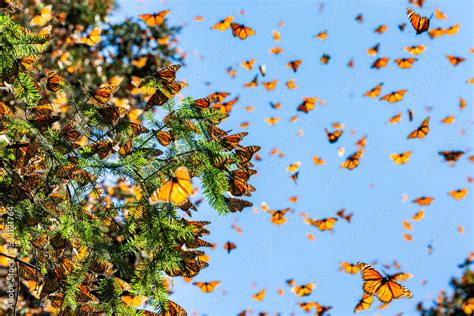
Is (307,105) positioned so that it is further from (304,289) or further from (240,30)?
(304,289)

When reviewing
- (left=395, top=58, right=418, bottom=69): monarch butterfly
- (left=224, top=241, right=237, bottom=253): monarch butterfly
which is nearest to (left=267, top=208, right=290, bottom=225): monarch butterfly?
(left=224, top=241, right=237, bottom=253): monarch butterfly

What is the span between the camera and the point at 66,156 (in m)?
1.77

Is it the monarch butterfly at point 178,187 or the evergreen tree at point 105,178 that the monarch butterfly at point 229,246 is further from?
the monarch butterfly at point 178,187

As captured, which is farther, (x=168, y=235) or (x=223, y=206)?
(x=223, y=206)

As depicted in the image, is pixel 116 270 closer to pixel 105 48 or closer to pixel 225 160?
pixel 225 160

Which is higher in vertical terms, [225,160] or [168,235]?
[225,160]

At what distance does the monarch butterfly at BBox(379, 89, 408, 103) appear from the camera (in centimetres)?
773

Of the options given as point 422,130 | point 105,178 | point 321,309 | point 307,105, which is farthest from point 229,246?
point 105,178

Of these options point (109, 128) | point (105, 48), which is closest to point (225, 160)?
point (109, 128)

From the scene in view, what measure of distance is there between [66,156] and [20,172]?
0.90 ft

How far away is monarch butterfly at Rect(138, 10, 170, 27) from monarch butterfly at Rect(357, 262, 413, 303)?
19.4 ft

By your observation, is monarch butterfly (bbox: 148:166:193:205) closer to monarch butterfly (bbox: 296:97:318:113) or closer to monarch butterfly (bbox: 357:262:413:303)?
monarch butterfly (bbox: 357:262:413:303)

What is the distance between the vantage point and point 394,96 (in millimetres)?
7754

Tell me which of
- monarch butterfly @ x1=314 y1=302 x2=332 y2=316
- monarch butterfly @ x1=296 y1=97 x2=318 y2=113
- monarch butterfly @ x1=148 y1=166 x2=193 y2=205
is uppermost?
monarch butterfly @ x1=296 y1=97 x2=318 y2=113
